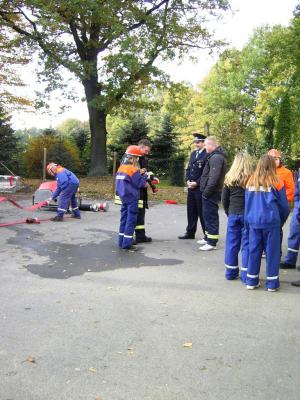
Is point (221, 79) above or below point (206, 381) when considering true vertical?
above

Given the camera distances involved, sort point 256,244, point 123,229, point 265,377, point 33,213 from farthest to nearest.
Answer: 1. point 33,213
2. point 123,229
3. point 256,244
4. point 265,377

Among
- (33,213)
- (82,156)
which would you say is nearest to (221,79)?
(82,156)

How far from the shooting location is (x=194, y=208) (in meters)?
9.64

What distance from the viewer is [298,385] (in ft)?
11.7

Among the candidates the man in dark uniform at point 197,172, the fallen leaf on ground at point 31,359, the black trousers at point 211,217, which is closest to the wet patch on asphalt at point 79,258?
the black trousers at point 211,217

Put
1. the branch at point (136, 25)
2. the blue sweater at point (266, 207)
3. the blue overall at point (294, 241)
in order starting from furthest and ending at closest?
the branch at point (136, 25) < the blue overall at point (294, 241) < the blue sweater at point (266, 207)

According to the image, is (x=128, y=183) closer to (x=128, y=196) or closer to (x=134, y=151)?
(x=128, y=196)

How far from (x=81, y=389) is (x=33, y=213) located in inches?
402

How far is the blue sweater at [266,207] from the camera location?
599 centimetres

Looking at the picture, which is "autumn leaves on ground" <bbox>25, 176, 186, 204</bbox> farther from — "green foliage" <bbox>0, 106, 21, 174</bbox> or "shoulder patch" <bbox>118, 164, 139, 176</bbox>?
"shoulder patch" <bbox>118, 164, 139, 176</bbox>

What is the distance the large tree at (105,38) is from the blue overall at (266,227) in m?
17.7

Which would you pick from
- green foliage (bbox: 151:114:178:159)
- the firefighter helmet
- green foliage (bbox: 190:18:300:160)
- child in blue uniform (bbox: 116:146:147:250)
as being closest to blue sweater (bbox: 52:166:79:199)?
child in blue uniform (bbox: 116:146:147:250)

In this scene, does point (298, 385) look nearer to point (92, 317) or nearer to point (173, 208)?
point (92, 317)

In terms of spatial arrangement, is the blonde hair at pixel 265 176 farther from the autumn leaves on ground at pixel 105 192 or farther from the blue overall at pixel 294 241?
the autumn leaves on ground at pixel 105 192
